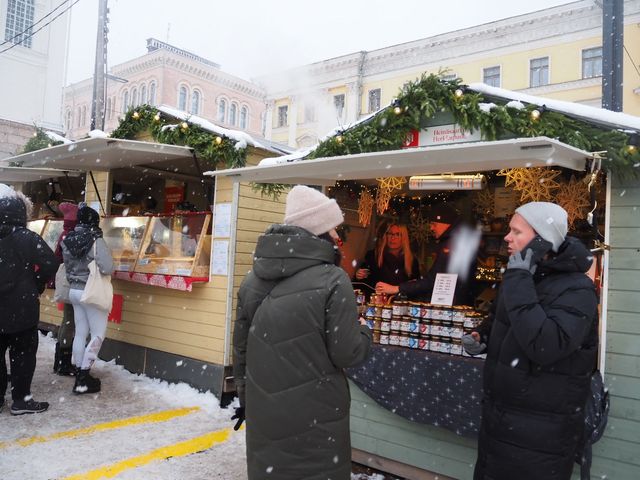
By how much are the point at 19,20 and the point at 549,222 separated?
814 inches

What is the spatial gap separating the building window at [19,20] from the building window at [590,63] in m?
23.1

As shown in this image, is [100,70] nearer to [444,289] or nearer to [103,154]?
[103,154]

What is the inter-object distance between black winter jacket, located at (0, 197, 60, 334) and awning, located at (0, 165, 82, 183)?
3.81 metres

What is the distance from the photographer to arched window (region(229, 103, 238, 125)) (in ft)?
145

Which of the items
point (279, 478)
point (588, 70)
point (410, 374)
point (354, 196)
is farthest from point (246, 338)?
point (588, 70)

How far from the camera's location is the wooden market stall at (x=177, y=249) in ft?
20.5

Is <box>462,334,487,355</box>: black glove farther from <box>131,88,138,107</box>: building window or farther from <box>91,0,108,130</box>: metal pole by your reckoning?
<box>131,88,138,107</box>: building window

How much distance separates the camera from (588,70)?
80.4 feet

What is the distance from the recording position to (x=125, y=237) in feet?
23.9

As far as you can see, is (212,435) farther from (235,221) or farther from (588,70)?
(588,70)

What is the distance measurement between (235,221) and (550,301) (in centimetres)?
442

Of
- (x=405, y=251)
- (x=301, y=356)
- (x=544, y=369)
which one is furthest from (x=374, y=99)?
(x=301, y=356)

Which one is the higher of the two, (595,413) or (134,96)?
(134,96)

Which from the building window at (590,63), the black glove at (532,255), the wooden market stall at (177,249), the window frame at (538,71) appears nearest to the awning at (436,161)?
the black glove at (532,255)
